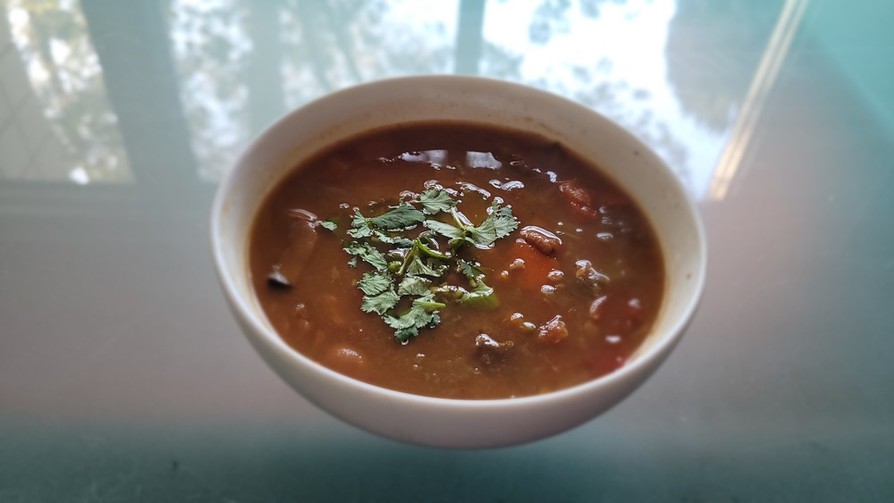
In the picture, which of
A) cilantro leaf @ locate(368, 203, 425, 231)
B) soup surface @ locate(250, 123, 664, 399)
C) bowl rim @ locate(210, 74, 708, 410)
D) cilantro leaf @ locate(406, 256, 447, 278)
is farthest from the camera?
cilantro leaf @ locate(368, 203, 425, 231)

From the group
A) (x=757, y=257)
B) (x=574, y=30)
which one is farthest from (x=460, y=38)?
(x=757, y=257)

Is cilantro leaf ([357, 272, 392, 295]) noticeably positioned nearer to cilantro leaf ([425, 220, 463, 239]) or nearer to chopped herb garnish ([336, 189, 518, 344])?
chopped herb garnish ([336, 189, 518, 344])

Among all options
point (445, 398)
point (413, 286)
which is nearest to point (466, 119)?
point (413, 286)

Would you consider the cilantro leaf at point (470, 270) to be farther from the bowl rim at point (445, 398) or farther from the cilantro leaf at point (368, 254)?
the bowl rim at point (445, 398)

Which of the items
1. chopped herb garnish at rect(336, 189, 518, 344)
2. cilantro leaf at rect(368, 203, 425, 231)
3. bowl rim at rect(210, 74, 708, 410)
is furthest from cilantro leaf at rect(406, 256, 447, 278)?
bowl rim at rect(210, 74, 708, 410)

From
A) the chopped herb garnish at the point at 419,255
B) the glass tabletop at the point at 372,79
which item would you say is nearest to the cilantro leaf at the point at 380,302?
the chopped herb garnish at the point at 419,255

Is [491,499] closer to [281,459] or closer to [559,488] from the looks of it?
[559,488]
